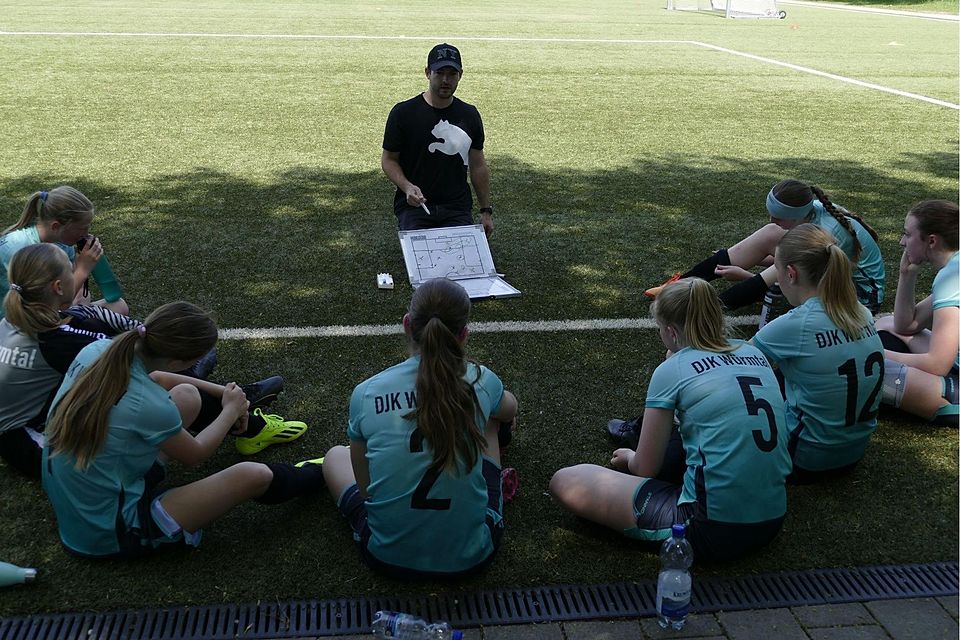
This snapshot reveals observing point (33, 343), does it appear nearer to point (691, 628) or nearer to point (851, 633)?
point (691, 628)

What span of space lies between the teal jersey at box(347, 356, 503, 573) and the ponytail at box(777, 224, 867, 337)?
179 centimetres

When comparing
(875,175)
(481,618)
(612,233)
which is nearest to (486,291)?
(612,233)

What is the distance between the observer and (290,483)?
398cm

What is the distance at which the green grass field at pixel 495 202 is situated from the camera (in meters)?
3.85

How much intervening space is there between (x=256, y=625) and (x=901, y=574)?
274cm

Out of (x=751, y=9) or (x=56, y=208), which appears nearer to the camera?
(x=56, y=208)

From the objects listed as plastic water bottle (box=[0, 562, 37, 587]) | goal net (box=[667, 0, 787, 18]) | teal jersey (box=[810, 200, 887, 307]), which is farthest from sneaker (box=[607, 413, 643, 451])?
goal net (box=[667, 0, 787, 18])

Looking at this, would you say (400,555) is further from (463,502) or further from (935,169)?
(935,169)

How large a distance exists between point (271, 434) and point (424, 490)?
1553 mm

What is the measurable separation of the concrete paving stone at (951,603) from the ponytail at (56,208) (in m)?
4.88

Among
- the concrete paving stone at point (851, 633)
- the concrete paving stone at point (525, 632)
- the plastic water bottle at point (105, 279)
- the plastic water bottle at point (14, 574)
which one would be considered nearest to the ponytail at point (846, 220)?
the concrete paving stone at point (851, 633)

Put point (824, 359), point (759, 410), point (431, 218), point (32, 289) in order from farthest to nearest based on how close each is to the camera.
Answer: point (431, 218), point (824, 359), point (32, 289), point (759, 410)

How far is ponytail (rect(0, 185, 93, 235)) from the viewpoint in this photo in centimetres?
497

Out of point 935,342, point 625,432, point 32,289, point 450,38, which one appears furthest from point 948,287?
point 450,38
